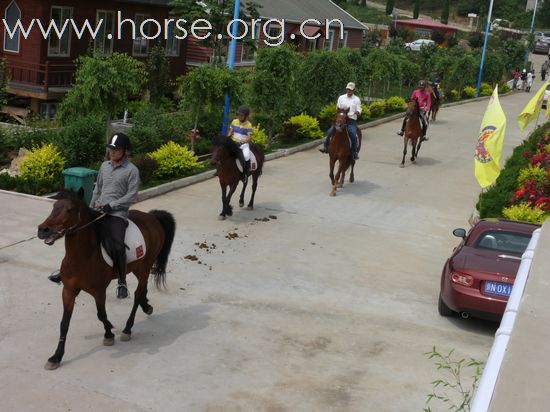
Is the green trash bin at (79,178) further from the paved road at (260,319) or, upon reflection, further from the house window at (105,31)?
the house window at (105,31)

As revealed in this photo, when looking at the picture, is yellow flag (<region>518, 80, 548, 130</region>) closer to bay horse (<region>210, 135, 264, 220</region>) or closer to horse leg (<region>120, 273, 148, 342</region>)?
bay horse (<region>210, 135, 264, 220</region>)

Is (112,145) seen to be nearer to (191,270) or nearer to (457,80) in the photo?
(191,270)

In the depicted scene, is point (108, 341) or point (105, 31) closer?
point (108, 341)

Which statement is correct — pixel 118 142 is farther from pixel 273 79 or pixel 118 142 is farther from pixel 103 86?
pixel 273 79

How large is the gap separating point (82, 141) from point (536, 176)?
1087 cm

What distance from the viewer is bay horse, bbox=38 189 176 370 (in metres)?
8.02

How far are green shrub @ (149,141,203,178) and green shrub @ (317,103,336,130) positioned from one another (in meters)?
10.8

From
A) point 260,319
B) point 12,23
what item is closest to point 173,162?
point 260,319

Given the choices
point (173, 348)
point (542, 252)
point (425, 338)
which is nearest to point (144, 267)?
point (173, 348)

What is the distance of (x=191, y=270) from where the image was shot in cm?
1255

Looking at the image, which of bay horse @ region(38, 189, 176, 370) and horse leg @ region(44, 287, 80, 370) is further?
horse leg @ region(44, 287, 80, 370)

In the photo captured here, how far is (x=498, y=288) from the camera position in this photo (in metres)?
10.4

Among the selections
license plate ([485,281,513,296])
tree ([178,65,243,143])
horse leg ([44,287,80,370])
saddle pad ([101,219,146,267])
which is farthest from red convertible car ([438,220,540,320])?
tree ([178,65,243,143])

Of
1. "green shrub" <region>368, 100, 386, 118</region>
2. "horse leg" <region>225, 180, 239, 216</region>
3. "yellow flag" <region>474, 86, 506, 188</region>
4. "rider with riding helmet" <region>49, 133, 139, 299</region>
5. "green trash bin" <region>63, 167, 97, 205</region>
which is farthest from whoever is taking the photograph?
"green shrub" <region>368, 100, 386, 118</region>
